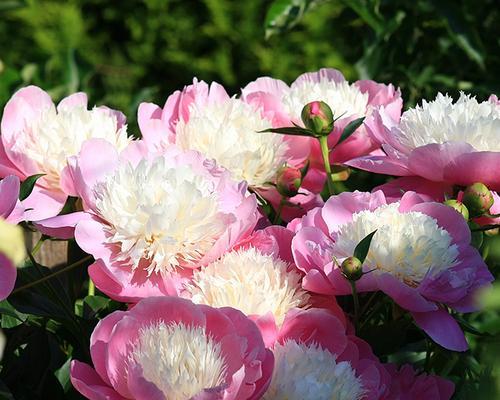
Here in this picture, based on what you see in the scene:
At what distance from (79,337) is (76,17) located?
3.05 meters

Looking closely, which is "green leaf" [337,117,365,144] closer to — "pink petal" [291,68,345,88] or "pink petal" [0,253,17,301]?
"pink petal" [291,68,345,88]

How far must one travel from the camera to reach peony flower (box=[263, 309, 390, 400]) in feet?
2.28

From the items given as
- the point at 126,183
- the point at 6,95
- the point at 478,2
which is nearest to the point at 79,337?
the point at 126,183

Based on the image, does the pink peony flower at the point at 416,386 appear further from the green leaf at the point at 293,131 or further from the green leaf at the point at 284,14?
the green leaf at the point at 284,14

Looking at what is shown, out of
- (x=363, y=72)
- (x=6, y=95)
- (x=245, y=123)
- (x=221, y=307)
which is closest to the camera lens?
(x=221, y=307)

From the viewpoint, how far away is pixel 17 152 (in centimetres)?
92

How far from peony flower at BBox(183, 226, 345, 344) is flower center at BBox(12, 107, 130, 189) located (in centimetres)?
21

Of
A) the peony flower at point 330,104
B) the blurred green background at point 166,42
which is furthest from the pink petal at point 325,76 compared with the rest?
the blurred green background at point 166,42

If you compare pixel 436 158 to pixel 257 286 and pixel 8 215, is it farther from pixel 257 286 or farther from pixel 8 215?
pixel 8 215

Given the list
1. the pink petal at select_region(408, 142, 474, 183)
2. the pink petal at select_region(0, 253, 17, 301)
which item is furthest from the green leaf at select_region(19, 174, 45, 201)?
the pink petal at select_region(408, 142, 474, 183)

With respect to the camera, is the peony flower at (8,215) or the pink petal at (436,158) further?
the pink petal at (436,158)

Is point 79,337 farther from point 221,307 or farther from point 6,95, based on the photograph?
point 6,95

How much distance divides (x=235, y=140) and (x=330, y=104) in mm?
139

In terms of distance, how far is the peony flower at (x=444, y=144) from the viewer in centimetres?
84
